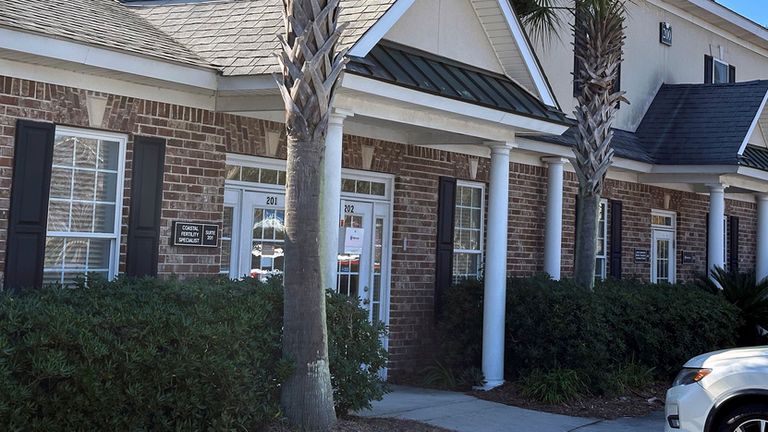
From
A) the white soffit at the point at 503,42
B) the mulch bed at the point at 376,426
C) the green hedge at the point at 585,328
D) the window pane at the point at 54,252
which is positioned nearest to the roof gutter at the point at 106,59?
the window pane at the point at 54,252

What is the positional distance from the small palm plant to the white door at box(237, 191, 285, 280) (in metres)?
8.05

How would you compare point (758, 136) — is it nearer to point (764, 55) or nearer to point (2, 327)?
point (764, 55)

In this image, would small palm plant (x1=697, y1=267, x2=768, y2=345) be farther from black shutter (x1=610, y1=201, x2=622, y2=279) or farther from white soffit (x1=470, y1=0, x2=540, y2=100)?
white soffit (x1=470, y1=0, x2=540, y2=100)

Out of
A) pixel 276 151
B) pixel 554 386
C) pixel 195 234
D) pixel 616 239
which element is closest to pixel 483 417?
pixel 554 386

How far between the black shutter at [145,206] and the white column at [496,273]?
4258 millimetres

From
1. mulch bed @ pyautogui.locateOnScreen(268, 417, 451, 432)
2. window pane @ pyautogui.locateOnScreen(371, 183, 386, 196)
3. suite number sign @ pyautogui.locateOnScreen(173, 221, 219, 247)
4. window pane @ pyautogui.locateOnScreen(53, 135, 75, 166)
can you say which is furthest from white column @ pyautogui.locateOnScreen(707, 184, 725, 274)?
window pane @ pyautogui.locateOnScreen(53, 135, 75, 166)

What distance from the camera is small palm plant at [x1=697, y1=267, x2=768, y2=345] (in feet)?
48.9

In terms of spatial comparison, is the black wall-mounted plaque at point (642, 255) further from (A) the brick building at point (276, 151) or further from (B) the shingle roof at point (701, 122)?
(B) the shingle roof at point (701, 122)

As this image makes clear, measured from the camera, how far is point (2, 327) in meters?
5.80

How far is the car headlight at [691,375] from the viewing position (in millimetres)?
7541

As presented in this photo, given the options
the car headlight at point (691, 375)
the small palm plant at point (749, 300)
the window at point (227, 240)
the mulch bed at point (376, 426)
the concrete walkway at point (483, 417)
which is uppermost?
the window at point (227, 240)

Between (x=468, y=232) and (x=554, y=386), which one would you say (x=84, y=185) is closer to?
(x=554, y=386)

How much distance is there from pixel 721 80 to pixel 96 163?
16.2 m

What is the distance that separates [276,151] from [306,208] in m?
3.18
